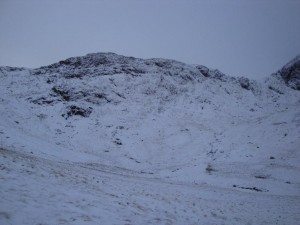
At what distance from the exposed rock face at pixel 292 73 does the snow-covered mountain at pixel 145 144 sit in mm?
405

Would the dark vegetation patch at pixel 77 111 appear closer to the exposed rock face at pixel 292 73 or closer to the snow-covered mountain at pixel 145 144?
the snow-covered mountain at pixel 145 144

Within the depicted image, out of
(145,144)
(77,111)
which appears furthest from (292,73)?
(77,111)

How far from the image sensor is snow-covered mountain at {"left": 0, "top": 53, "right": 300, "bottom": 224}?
39.2ft

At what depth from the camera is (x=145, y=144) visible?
4006cm

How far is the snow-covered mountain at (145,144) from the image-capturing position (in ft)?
39.2

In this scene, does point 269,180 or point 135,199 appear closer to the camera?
point 135,199

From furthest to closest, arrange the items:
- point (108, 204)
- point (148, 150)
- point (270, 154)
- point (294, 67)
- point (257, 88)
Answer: point (294, 67)
point (257, 88)
point (148, 150)
point (270, 154)
point (108, 204)

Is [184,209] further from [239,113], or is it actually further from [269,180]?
[239,113]

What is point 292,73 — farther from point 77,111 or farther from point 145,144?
point 77,111

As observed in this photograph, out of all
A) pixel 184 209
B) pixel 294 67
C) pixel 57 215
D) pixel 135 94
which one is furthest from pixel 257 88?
pixel 57 215

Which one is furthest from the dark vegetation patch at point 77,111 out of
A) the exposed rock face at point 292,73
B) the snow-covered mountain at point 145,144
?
the exposed rock face at point 292,73

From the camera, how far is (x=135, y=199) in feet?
46.3

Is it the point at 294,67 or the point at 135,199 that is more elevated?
the point at 294,67

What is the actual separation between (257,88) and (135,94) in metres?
35.0
